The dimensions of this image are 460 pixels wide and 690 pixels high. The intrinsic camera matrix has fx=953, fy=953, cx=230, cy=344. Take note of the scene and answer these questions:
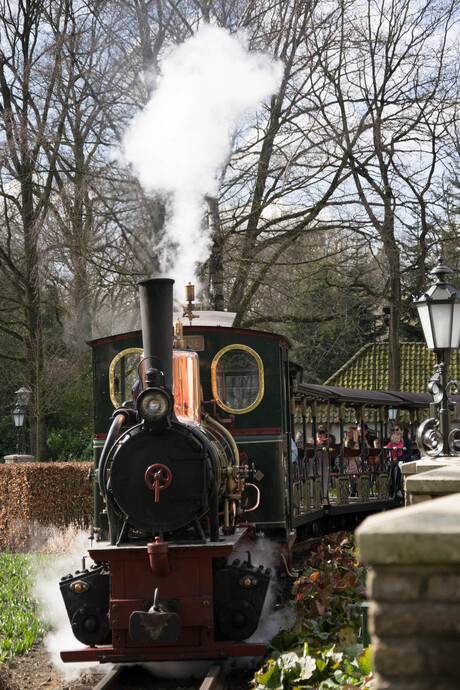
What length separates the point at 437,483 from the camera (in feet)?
19.1

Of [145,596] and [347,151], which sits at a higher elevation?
[347,151]

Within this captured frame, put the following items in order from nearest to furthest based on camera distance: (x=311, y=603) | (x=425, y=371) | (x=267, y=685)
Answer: (x=267, y=685)
(x=311, y=603)
(x=425, y=371)

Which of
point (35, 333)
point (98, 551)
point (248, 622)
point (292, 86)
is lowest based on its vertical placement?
point (248, 622)

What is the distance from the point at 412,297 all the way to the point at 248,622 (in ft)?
41.3

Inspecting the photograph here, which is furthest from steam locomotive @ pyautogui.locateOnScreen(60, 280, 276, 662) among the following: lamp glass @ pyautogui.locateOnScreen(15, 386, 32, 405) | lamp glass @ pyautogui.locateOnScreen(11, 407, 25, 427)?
lamp glass @ pyautogui.locateOnScreen(11, 407, 25, 427)

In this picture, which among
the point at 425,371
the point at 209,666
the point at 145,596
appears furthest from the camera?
the point at 425,371

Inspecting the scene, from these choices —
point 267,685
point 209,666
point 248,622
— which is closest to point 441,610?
point 267,685

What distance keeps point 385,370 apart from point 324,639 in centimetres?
2731

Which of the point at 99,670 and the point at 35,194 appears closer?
the point at 99,670

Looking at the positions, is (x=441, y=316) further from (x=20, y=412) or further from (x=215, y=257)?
(x=20, y=412)

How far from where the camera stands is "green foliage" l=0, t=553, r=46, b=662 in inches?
Answer: 318

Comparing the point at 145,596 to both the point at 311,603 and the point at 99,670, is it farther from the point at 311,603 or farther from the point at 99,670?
the point at 311,603

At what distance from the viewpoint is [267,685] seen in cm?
593

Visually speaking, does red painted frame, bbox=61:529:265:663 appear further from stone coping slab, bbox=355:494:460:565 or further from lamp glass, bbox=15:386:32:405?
lamp glass, bbox=15:386:32:405
